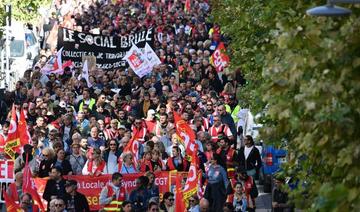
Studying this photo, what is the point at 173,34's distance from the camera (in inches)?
1768

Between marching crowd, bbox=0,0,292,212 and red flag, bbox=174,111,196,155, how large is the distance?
0.36 ft

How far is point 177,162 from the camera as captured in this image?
21.5 meters

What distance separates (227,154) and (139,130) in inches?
91.8

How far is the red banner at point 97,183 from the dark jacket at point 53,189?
41 cm

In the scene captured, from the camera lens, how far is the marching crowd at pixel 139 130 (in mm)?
19391

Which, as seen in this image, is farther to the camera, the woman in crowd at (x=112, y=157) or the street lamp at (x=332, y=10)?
the woman in crowd at (x=112, y=157)

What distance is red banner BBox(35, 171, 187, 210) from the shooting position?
19766 millimetres

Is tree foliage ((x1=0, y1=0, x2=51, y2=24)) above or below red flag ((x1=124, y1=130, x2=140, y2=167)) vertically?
above

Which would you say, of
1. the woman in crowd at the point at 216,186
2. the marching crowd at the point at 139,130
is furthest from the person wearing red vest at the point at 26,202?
the woman in crowd at the point at 216,186

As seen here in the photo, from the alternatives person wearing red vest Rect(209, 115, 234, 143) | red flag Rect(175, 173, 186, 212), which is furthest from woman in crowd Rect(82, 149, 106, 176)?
person wearing red vest Rect(209, 115, 234, 143)

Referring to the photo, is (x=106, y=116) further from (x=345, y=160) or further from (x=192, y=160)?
(x=345, y=160)

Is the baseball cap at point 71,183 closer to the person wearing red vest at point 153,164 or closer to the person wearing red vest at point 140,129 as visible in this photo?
the person wearing red vest at point 153,164

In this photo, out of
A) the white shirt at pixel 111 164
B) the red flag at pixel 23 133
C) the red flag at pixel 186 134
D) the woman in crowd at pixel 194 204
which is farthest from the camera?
the red flag at pixel 23 133

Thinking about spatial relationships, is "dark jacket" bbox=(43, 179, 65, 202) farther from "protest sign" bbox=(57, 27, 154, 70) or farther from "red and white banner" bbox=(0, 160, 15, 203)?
"protest sign" bbox=(57, 27, 154, 70)
